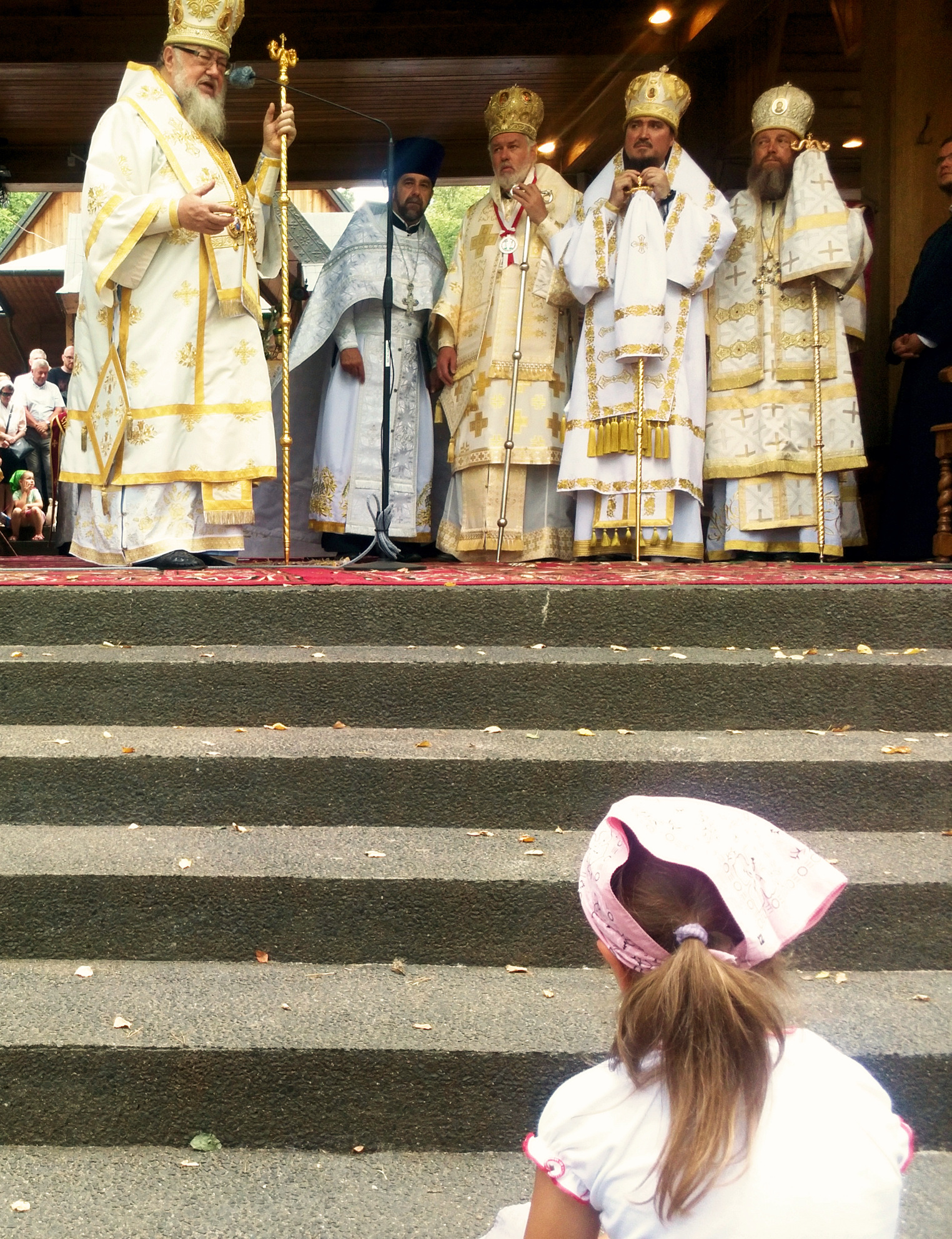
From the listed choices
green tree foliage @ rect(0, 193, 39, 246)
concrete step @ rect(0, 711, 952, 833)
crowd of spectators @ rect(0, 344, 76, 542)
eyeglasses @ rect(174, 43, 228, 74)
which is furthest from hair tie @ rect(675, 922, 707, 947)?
green tree foliage @ rect(0, 193, 39, 246)

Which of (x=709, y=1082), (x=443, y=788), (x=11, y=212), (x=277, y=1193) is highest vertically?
(x=11, y=212)

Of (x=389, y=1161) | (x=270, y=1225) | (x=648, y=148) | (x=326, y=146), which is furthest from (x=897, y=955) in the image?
(x=326, y=146)

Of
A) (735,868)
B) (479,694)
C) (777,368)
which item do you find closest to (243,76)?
(479,694)

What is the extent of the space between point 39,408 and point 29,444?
2.80ft

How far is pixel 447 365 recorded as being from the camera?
7.50 meters

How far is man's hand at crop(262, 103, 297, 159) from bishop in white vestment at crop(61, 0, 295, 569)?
0.01 meters

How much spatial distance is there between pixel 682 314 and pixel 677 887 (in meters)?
5.79

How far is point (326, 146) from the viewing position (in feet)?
38.8

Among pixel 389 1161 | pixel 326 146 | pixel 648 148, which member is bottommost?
pixel 389 1161

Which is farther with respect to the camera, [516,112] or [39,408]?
[39,408]

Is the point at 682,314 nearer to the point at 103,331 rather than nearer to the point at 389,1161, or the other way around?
the point at 103,331

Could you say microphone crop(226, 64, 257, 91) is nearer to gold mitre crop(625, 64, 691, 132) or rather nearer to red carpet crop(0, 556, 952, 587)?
red carpet crop(0, 556, 952, 587)

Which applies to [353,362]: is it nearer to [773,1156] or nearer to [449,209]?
[773,1156]

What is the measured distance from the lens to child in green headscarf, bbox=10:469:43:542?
617 inches
